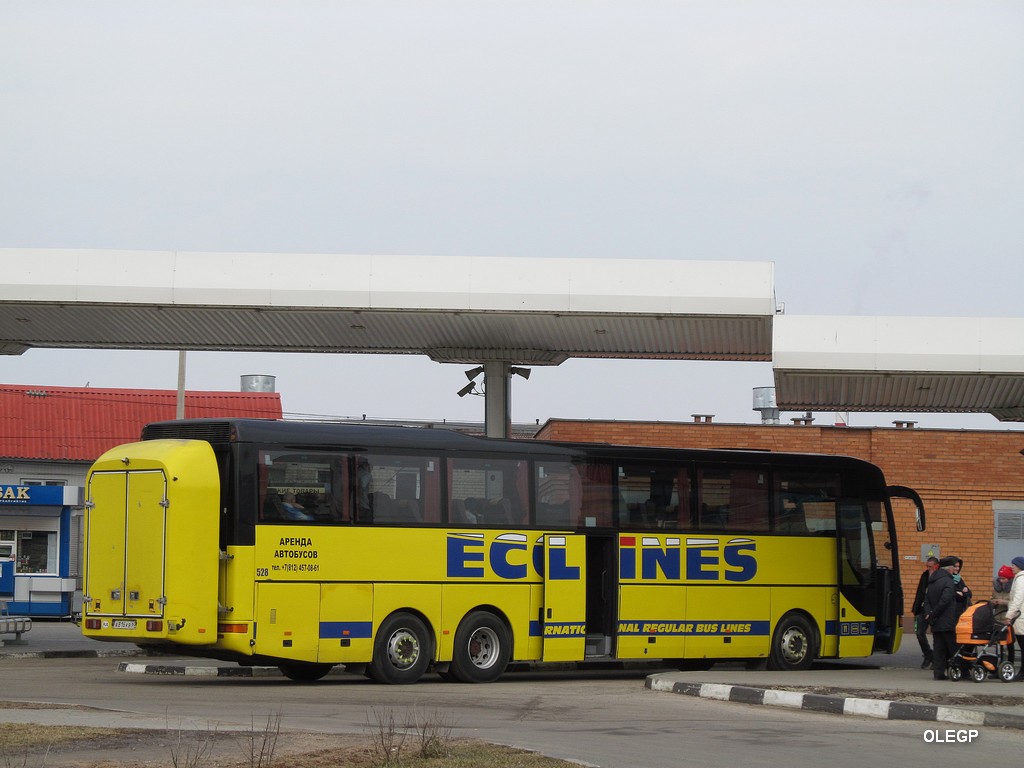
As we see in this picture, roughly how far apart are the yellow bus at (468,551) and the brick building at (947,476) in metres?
11.7

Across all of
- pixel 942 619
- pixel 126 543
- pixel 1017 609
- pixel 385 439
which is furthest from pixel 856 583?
pixel 126 543

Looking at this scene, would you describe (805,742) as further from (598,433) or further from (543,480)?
(598,433)

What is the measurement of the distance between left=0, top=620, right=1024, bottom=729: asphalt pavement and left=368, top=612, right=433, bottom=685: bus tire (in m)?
2.79

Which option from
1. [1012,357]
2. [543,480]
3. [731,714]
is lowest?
[731,714]

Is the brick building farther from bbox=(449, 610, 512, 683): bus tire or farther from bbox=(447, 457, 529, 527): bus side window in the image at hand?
bbox=(449, 610, 512, 683): bus tire

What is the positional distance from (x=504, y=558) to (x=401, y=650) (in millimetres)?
1826

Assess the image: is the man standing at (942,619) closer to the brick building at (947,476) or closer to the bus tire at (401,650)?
the bus tire at (401,650)

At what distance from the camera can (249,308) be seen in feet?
68.5

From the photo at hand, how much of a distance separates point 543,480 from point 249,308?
5.19 m

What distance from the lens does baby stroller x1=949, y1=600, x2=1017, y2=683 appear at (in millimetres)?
17172

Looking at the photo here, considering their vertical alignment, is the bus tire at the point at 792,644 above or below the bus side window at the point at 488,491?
below

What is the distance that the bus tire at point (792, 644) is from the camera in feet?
67.9

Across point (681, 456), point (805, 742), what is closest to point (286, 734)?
point (805, 742)

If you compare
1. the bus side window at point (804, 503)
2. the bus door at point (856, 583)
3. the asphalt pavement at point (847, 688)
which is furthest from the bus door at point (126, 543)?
the bus door at point (856, 583)
